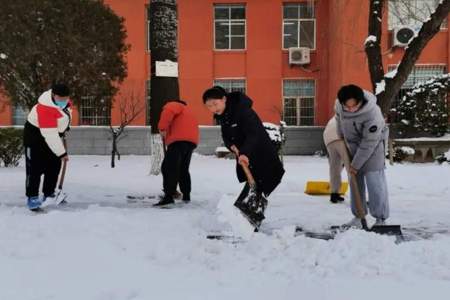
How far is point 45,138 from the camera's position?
22.8 ft

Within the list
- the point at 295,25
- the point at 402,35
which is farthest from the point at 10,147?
the point at 402,35

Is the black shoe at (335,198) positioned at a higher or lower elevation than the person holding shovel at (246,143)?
lower

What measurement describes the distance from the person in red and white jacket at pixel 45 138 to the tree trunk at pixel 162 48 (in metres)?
2.54

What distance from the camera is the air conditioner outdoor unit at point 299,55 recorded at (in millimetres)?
20500

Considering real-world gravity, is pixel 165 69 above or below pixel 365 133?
above

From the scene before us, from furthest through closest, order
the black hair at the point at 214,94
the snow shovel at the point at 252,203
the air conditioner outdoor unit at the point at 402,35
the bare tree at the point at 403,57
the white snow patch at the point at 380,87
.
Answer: the air conditioner outdoor unit at the point at 402,35
the white snow patch at the point at 380,87
the bare tree at the point at 403,57
the snow shovel at the point at 252,203
the black hair at the point at 214,94

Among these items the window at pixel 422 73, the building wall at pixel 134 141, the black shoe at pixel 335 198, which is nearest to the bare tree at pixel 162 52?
the black shoe at pixel 335 198

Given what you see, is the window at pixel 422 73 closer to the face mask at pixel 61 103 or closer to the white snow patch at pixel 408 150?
the white snow patch at pixel 408 150

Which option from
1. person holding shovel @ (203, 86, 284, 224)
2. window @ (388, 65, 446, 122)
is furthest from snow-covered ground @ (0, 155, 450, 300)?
window @ (388, 65, 446, 122)

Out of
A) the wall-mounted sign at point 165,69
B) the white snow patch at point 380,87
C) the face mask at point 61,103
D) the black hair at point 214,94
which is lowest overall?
the face mask at point 61,103

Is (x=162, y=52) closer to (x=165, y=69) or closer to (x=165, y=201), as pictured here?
(x=165, y=69)

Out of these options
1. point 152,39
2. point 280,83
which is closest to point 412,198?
point 152,39

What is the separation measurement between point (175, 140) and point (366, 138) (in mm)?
2892

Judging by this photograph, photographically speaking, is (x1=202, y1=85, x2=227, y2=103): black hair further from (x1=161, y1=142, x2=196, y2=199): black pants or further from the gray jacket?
(x1=161, y1=142, x2=196, y2=199): black pants
